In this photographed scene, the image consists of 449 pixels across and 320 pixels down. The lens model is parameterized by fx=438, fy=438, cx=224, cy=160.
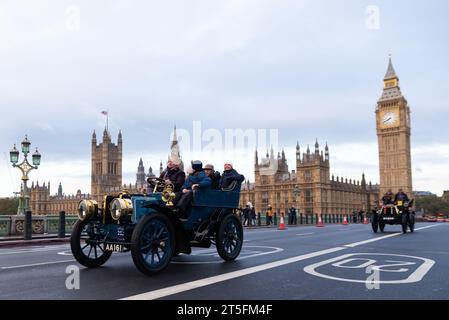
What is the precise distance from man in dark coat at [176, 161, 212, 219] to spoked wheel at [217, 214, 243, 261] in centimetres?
87

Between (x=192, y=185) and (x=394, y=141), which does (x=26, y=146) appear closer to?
(x=192, y=185)

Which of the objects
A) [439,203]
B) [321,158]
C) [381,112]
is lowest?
[439,203]

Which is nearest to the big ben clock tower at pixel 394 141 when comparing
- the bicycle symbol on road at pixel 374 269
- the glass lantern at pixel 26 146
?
the glass lantern at pixel 26 146

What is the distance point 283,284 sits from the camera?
18.1 ft

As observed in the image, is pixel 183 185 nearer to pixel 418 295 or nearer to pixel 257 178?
pixel 418 295

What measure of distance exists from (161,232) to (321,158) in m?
83.6

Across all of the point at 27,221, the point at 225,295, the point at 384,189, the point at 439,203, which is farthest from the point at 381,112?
the point at 225,295

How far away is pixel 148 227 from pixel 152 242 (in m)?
0.22

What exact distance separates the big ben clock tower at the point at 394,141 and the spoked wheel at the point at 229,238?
4293 inches

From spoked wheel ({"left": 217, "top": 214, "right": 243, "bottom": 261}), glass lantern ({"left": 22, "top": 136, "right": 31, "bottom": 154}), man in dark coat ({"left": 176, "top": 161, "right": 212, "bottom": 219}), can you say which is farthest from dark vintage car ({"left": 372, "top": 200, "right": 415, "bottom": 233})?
glass lantern ({"left": 22, "top": 136, "right": 31, "bottom": 154})

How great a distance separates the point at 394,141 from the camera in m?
112

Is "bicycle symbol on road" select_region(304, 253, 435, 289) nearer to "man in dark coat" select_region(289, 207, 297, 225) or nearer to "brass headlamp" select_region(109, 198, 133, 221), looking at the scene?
"brass headlamp" select_region(109, 198, 133, 221)

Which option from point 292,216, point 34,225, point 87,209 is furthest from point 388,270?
point 292,216

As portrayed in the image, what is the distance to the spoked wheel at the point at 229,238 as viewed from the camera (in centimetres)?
770
